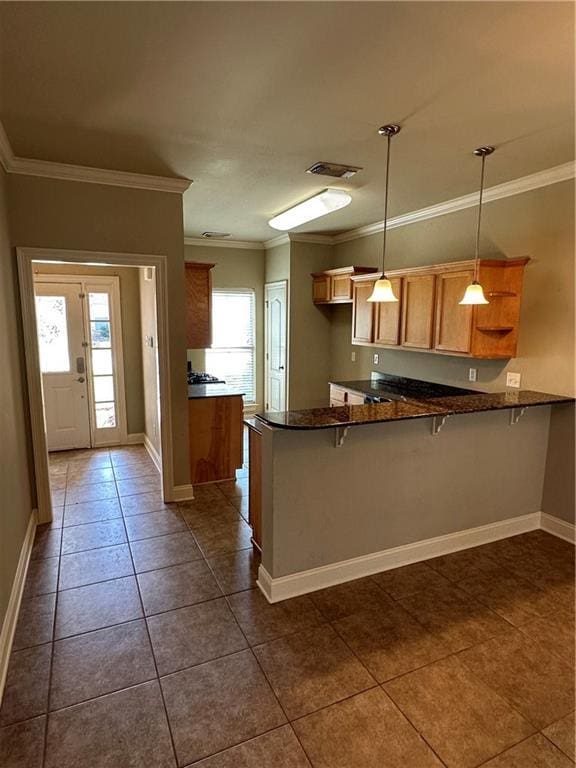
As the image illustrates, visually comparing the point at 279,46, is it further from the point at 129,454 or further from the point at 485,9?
the point at 129,454

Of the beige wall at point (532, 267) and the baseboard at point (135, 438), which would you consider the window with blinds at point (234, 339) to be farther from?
the beige wall at point (532, 267)

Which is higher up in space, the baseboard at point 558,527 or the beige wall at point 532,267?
the beige wall at point 532,267

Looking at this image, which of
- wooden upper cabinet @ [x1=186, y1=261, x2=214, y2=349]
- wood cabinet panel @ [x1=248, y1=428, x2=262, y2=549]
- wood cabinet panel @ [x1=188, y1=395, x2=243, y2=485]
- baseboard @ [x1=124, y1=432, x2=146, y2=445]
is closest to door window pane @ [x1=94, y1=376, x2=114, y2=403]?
baseboard @ [x1=124, y1=432, x2=146, y2=445]

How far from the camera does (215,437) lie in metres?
4.43

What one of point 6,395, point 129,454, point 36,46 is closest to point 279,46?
point 36,46

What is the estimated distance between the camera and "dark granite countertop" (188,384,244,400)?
4358mm

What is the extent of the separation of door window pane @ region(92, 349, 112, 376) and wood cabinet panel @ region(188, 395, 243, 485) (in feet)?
6.58

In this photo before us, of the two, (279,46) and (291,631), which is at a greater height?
(279,46)

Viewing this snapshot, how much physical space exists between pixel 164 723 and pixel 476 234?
167 inches

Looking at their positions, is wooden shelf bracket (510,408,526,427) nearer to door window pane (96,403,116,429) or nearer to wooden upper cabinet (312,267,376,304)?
wooden upper cabinet (312,267,376,304)

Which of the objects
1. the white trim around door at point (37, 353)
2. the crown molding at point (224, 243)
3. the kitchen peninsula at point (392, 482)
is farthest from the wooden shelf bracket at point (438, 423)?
the crown molding at point (224, 243)

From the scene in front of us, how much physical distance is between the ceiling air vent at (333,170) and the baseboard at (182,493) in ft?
9.70

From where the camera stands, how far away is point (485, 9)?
160 cm

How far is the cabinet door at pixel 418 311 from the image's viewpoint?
4062mm
